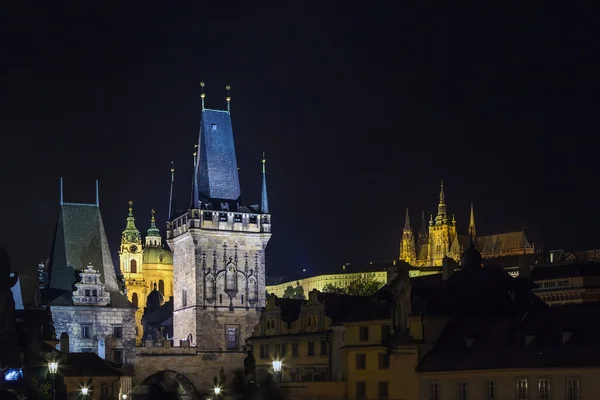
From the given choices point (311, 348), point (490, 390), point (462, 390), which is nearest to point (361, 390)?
point (462, 390)

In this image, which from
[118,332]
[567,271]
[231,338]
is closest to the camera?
[118,332]

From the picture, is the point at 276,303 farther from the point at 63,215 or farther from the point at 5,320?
the point at 5,320

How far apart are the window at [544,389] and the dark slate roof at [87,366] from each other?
113ft

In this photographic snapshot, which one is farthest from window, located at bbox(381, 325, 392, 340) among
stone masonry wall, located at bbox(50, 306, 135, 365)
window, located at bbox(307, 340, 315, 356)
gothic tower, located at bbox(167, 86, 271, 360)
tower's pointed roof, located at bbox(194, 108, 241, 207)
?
tower's pointed roof, located at bbox(194, 108, 241, 207)

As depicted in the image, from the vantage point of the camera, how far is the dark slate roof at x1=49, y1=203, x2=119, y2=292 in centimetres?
9206

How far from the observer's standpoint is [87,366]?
78312mm

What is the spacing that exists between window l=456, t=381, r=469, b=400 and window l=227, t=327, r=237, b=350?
4657 cm

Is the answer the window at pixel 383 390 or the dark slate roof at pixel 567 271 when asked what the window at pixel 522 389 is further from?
the dark slate roof at pixel 567 271

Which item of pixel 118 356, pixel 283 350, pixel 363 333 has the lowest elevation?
pixel 118 356

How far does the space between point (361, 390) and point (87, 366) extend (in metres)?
22.6

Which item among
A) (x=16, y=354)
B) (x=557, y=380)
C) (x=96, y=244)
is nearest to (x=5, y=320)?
(x=16, y=354)

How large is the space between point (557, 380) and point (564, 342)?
91.9 inches

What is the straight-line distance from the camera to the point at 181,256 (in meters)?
104

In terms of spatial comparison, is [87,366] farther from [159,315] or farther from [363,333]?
[159,315]
